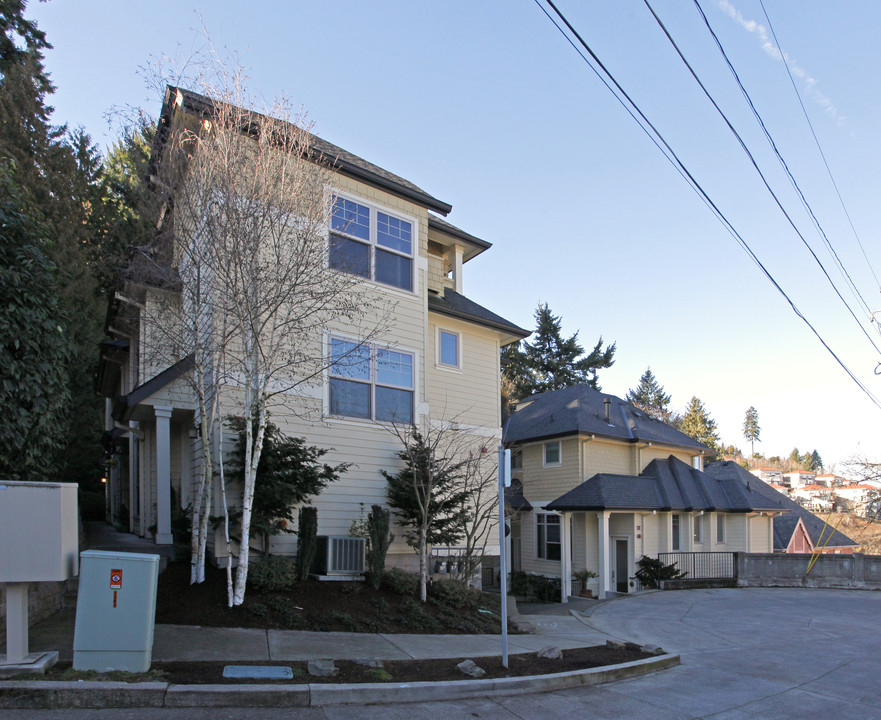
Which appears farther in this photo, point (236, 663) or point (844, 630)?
point (844, 630)

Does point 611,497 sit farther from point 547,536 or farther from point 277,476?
point 277,476

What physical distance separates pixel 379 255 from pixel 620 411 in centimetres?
1663

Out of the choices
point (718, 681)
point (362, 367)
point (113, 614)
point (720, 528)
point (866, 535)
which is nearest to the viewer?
point (113, 614)

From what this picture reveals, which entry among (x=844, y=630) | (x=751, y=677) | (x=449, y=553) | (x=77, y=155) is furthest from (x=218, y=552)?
(x=77, y=155)

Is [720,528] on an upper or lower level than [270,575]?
lower

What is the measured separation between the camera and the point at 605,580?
73.0 feet

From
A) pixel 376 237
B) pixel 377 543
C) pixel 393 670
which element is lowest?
pixel 393 670

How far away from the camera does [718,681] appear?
8500 millimetres

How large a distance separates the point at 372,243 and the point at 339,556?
21.4 ft

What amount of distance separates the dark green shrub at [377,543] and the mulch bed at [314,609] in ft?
0.89

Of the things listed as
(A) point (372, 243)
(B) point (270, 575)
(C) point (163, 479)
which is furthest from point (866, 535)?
(C) point (163, 479)

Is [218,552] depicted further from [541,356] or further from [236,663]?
[541,356]

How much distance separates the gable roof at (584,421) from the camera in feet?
81.3

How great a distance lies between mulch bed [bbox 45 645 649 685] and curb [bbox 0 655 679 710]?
0.77 ft
